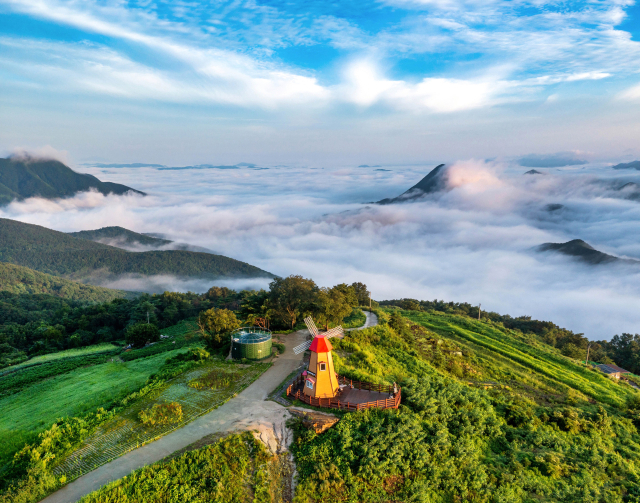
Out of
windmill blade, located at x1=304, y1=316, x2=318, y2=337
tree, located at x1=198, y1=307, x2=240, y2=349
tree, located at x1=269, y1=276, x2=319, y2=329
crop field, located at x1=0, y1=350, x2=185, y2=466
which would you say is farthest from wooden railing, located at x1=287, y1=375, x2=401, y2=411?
tree, located at x1=269, y1=276, x2=319, y2=329

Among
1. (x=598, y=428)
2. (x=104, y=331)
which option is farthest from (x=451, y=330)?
(x=104, y=331)

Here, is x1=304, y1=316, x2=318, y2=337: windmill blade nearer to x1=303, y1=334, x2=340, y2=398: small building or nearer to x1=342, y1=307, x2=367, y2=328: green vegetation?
x1=303, y1=334, x2=340, y2=398: small building

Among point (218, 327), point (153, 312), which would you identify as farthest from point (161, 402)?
point (153, 312)

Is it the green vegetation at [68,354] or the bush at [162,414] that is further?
the green vegetation at [68,354]

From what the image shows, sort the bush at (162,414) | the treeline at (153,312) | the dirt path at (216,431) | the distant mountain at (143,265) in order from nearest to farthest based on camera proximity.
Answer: the dirt path at (216,431)
the bush at (162,414)
the treeline at (153,312)
the distant mountain at (143,265)

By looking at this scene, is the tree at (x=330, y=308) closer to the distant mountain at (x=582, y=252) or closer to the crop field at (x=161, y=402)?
the crop field at (x=161, y=402)

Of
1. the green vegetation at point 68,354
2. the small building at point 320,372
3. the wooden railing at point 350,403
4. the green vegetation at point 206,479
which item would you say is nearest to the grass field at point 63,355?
the green vegetation at point 68,354
